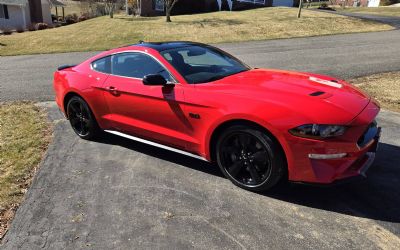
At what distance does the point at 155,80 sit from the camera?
4641mm

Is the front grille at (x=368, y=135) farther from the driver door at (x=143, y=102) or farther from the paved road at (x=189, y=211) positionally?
the driver door at (x=143, y=102)

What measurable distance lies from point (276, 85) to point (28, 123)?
493 centimetres

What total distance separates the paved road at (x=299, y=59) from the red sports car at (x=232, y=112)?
457 cm

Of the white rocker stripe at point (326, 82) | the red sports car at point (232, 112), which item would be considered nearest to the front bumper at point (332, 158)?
the red sports car at point (232, 112)

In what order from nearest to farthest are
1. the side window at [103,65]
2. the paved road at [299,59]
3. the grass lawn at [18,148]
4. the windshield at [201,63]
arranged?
the grass lawn at [18,148] → the windshield at [201,63] → the side window at [103,65] → the paved road at [299,59]

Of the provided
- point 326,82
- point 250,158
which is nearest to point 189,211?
point 250,158

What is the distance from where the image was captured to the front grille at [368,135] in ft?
12.6

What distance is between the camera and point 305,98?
12.9 feet

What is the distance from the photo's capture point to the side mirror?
4.63 metres

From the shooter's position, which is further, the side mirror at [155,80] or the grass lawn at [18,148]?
the side mirror at [155,80]

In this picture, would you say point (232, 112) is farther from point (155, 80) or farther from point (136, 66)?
point (136, 66)

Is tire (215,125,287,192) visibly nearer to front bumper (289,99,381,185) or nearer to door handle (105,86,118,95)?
front bumper (289,99,381,185)

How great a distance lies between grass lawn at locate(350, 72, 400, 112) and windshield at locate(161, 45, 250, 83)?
3.79 metres

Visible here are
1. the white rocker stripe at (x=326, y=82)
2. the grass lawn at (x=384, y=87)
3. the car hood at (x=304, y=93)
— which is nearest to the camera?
the car hood at (x=304, y=93)
